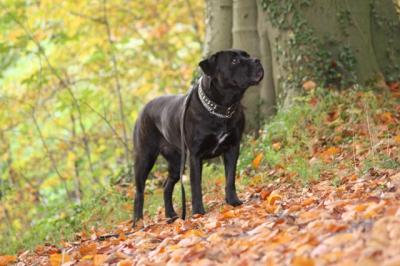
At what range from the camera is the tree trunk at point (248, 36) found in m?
10.2

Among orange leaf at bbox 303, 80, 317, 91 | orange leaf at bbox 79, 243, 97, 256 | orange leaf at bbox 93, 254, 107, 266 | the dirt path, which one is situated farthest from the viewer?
orange leaf at bbox 303, 80, 317, 91

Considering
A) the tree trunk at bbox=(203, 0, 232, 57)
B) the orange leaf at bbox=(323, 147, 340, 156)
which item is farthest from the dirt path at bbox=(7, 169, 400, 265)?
the tree trunk at bbox=(203, 0, 232, 57)

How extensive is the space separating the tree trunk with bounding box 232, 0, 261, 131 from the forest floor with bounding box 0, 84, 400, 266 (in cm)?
105

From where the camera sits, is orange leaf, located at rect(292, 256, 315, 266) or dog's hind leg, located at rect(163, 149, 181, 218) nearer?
orange leaf, located at rect(292, 256, 315, 266)

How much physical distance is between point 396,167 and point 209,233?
7.44ft

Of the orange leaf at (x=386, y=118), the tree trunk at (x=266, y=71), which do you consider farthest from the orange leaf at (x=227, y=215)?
the tree trunk at (x=266, y=71)

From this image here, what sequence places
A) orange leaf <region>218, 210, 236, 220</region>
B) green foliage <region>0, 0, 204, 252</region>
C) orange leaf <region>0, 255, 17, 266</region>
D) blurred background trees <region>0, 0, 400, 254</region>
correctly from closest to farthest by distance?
1. orange leaf <region>218, 210, 236, 220</region>
2. orange leaf <region>0, 255, 17, 266</region>
3. blurred background trees <region>0, 0, 400, 254</region>
4. green foliage <region>0, 0, 204, 252</region>

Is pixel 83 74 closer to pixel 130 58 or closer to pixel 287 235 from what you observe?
pixel 130 58

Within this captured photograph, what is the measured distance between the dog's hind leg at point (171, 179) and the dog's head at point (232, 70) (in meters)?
1.47

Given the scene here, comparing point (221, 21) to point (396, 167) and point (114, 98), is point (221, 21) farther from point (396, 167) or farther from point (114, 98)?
point (114, 98)

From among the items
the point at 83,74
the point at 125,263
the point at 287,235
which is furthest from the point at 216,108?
the point at 83,74

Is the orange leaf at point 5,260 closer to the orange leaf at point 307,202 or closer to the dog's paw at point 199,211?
the dog's paw at point 199,211

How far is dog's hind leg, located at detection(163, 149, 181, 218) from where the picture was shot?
784 cm

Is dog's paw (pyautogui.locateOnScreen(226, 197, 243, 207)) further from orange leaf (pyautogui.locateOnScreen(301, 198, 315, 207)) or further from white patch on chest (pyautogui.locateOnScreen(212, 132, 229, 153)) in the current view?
orange leaf (pyautogui.locateOnScreen(301, 198, 315, 207))
